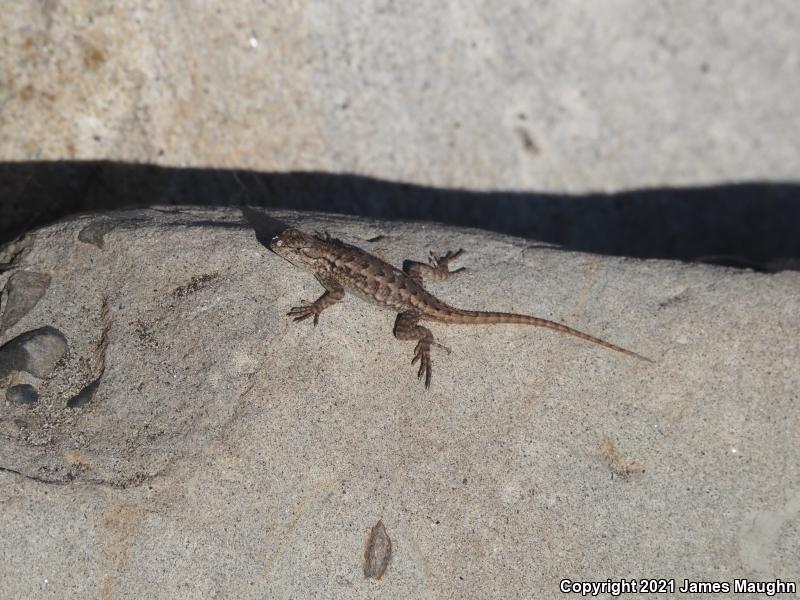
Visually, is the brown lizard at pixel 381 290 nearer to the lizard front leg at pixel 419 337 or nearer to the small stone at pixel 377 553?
the lizard front leg at pixel 419 337

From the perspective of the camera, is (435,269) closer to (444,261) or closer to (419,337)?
(444,261)

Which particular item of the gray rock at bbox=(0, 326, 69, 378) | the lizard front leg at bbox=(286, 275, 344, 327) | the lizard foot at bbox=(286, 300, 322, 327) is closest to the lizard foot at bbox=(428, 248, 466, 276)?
the lizard front leg at bbox=(286, 275, 344, 327)

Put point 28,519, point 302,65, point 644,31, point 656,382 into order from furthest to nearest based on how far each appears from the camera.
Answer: point 644,31
point 302,65
point 656,382
point 28,519

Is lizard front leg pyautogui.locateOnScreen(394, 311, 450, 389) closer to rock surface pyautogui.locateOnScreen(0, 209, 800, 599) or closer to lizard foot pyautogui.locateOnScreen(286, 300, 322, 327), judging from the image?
rock surface pyautogui.locateOnScreen(0, 209, 800, 599)

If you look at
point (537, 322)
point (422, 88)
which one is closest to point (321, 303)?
point (537, 322)

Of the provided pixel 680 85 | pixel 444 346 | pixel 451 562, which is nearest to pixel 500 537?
pixel 451 562

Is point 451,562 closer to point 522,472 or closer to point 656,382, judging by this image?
point 522,472
